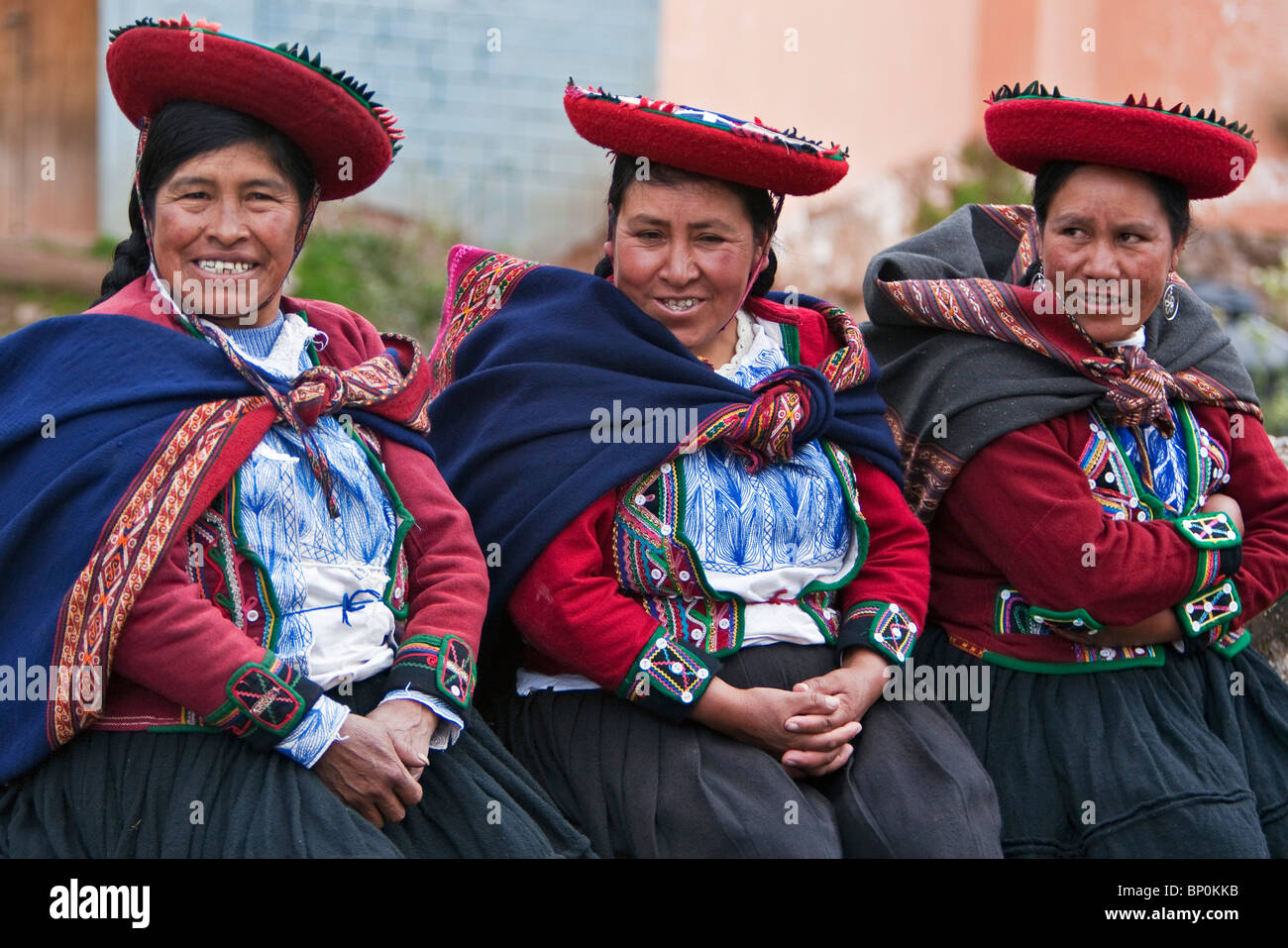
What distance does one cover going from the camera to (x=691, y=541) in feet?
9.60

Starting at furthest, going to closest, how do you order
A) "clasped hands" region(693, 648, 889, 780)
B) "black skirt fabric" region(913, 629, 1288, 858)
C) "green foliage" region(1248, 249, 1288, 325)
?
1. "green foliage" region(1248, 249, 1288, 325)
2. "black skirt fabric" region(913, 629, 1288, 858)
3. "clasped hands" region(693, 648, 889, 780)

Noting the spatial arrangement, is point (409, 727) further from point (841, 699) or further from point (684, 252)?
point (684, 252)

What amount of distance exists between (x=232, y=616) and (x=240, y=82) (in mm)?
940

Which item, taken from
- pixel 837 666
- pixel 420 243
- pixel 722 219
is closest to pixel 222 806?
pixel 837 666

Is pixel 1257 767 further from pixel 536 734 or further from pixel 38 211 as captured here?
pixel 38 211

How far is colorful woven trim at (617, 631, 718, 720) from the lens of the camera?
2.84m

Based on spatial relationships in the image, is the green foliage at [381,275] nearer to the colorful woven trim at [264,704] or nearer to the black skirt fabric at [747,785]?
the black skirt fabric at [747,785]

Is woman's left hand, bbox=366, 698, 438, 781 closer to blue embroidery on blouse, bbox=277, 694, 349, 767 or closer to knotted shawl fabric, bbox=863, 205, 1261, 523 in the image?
blue embroidery on blouse, bbox=277, 694, 349, 767

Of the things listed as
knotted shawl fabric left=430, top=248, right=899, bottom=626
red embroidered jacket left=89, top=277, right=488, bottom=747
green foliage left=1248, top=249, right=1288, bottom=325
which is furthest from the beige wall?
red embroidered jacket left=89, top=277, right=488, bottom=747

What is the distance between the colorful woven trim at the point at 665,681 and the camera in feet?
9.32

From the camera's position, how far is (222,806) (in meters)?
2.47

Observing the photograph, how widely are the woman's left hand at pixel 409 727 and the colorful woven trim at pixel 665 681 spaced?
0.41 metres

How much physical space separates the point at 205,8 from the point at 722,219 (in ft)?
20.9

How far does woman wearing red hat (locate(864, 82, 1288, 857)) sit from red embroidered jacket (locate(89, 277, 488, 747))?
43.7 inches
